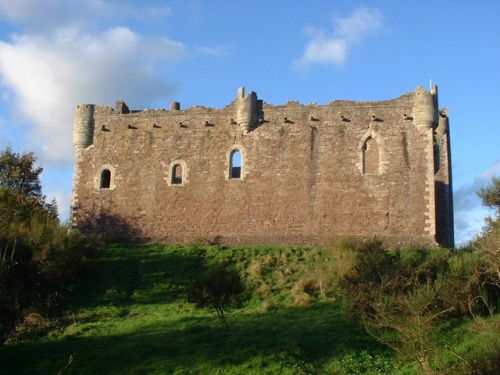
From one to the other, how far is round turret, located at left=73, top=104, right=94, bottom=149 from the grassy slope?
7400mm

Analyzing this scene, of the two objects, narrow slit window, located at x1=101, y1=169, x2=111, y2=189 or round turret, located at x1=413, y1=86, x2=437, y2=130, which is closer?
round turret, located at x1=413, y1=86, x2=437, y2=130

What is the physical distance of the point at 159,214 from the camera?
1250 inches

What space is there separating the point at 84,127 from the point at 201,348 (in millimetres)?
17727

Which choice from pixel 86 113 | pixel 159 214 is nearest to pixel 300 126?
pixel 159 214

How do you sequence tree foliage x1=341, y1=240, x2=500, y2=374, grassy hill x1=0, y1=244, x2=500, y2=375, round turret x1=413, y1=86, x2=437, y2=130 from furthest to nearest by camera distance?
round turret x1=413, y1=86, x2=437, y2=130 → grassy hill x1=0, y1=244, x2=500, y2=375 → tree foliage x1=341, y1=240, x2=500, y2=374

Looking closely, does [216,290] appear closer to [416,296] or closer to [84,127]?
[416,296]

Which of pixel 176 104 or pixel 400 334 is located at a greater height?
pixel 176 104

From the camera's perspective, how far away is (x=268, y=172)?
3116 cm

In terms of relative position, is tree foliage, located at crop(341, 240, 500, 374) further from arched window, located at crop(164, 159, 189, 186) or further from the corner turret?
arched window, located at crop(164, 159, 189, 186)

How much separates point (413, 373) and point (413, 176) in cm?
1395

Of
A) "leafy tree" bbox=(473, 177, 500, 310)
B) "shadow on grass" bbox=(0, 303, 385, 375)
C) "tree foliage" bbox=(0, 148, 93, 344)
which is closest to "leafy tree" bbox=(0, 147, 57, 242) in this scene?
"tree foliage" bbox=(0, 148, 93, 344)

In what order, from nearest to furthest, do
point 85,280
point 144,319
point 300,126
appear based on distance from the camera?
point 144,319 → point 85,280 → point 300,126

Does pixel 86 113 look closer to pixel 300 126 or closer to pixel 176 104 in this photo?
pixel 176 104

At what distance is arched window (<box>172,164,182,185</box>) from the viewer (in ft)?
106
